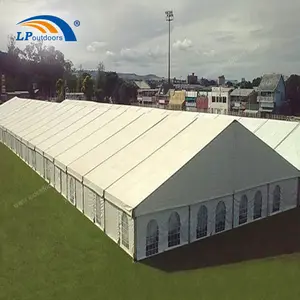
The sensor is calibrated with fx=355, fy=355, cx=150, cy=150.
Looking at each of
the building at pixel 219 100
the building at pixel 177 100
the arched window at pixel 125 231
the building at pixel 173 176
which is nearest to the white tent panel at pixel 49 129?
the building at pixel 173 176

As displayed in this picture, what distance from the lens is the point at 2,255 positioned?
26.5 feet

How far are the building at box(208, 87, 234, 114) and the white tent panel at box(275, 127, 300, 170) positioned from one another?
34628 mm

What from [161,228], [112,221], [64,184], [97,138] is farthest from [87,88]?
[161,228]

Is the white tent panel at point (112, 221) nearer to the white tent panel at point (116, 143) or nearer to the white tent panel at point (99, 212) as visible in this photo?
the white tent panel at point (99, 212)

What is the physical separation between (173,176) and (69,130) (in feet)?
29.1

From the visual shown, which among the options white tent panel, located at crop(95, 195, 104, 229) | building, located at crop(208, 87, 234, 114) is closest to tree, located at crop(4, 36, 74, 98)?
building, located at crop(208, 87, 234, 114)

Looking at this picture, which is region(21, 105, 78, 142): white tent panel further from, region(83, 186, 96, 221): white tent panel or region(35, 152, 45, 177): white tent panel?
region(83, 186, 96, 221): white tent panel

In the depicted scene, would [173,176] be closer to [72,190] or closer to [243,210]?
[243,210]

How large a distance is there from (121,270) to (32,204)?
5.44m

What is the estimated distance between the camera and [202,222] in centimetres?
877

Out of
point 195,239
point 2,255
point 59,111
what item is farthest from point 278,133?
point 59,111

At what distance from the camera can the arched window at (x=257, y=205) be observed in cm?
1007

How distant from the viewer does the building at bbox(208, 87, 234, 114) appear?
4741 cm

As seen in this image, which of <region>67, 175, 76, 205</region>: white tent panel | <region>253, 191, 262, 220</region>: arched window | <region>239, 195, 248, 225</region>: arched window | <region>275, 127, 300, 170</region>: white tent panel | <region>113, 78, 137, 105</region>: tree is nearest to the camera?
<region>239, 195, 248, 225</region>: arched window
